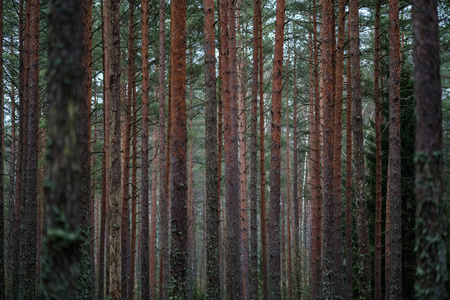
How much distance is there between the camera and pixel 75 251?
4324 mm

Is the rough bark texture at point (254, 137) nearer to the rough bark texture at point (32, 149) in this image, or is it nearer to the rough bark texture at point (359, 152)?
the rough bark texture at point (359, 152)

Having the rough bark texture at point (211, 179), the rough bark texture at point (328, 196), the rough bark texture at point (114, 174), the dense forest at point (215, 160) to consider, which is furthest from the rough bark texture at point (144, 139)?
the rough bark texture at point (328, 196)

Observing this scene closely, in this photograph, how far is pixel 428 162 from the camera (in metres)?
4.80

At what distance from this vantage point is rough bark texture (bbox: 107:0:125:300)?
9.71m

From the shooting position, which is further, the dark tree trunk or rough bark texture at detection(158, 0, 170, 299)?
rough bark texture at detection(158, 0, 170, 299)

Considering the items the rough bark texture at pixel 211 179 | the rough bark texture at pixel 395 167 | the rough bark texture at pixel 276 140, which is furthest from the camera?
the rough bark texture at pixel 276 140

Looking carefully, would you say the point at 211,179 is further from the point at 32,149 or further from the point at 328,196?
the point at 32,149

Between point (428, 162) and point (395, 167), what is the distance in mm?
5762

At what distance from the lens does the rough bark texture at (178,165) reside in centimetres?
730

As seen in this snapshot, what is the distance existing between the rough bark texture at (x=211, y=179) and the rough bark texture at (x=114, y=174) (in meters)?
2.26

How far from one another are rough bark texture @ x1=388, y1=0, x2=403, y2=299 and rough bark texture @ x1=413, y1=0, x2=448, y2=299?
5495mm

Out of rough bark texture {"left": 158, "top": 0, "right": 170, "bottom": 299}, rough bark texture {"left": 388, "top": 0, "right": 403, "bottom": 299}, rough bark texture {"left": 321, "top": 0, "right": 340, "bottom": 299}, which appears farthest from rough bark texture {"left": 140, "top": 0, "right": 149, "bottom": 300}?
rough bark texture {"left": 388, "top": 0, "right": 403, "bottom": 299}

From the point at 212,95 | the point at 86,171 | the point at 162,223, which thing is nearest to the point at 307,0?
the point at 212,95

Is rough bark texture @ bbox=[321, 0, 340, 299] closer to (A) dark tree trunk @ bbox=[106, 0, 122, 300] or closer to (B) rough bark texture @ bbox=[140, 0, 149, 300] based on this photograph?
(A) dark tree trunk @ bbox=[106, 0, 122, 300]
